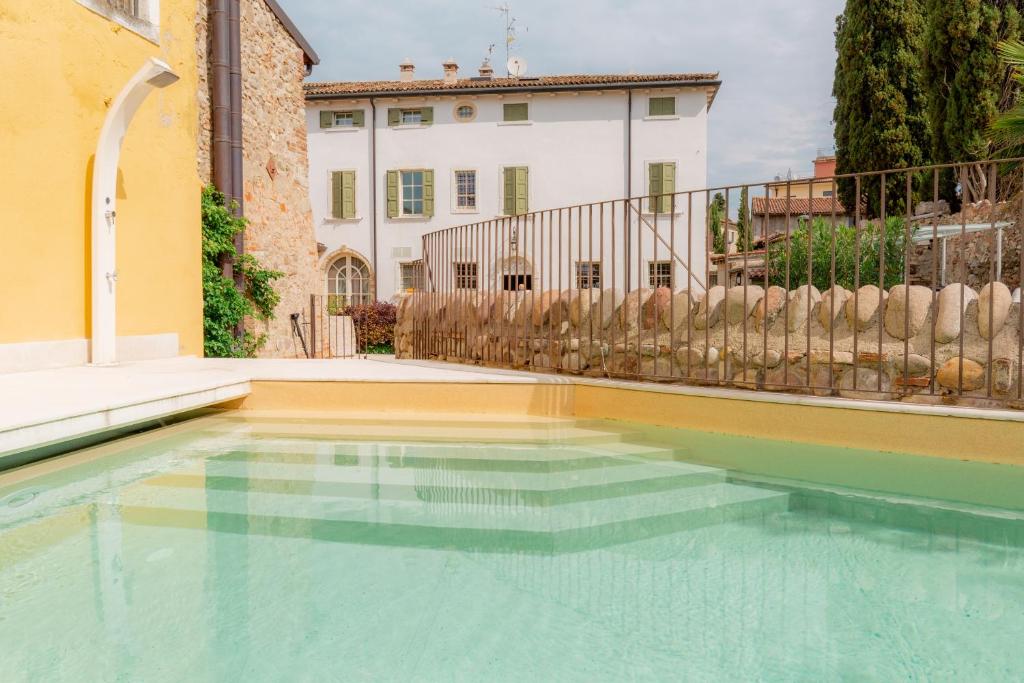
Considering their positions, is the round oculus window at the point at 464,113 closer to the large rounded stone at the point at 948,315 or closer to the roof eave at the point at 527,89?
the roof eave at the point at 527,89

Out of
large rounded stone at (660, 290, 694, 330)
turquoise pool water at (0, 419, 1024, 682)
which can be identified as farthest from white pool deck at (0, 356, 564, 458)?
large rounded stone at (660, 290, 694, 330)

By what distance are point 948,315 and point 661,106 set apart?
1555 cm

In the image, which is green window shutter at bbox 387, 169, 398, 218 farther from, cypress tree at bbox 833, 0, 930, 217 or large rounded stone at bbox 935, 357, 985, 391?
large rounded stone at bbox 935, 357, 985, 391

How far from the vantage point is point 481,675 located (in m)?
1.61

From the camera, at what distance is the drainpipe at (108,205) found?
573 centimetres

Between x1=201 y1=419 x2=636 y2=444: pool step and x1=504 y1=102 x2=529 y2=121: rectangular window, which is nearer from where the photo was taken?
x1=201 y1=419 x2=636 y2=444: pool step

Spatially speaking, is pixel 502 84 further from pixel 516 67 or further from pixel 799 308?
pixel 799 308

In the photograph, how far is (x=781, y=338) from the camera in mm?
4531

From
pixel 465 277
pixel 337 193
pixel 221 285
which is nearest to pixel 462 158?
pixel 337 193

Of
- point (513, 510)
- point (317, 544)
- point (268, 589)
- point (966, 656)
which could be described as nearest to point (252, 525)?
point (317, 544)

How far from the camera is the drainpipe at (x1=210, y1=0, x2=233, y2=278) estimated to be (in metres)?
8.24

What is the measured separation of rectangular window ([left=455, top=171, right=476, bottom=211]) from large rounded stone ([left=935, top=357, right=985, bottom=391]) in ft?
52.6

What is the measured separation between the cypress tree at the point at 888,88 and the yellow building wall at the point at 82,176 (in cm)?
1483

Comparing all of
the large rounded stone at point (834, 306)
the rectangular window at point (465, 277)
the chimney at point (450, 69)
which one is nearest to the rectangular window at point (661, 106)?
the chimney at point (450, 69)
